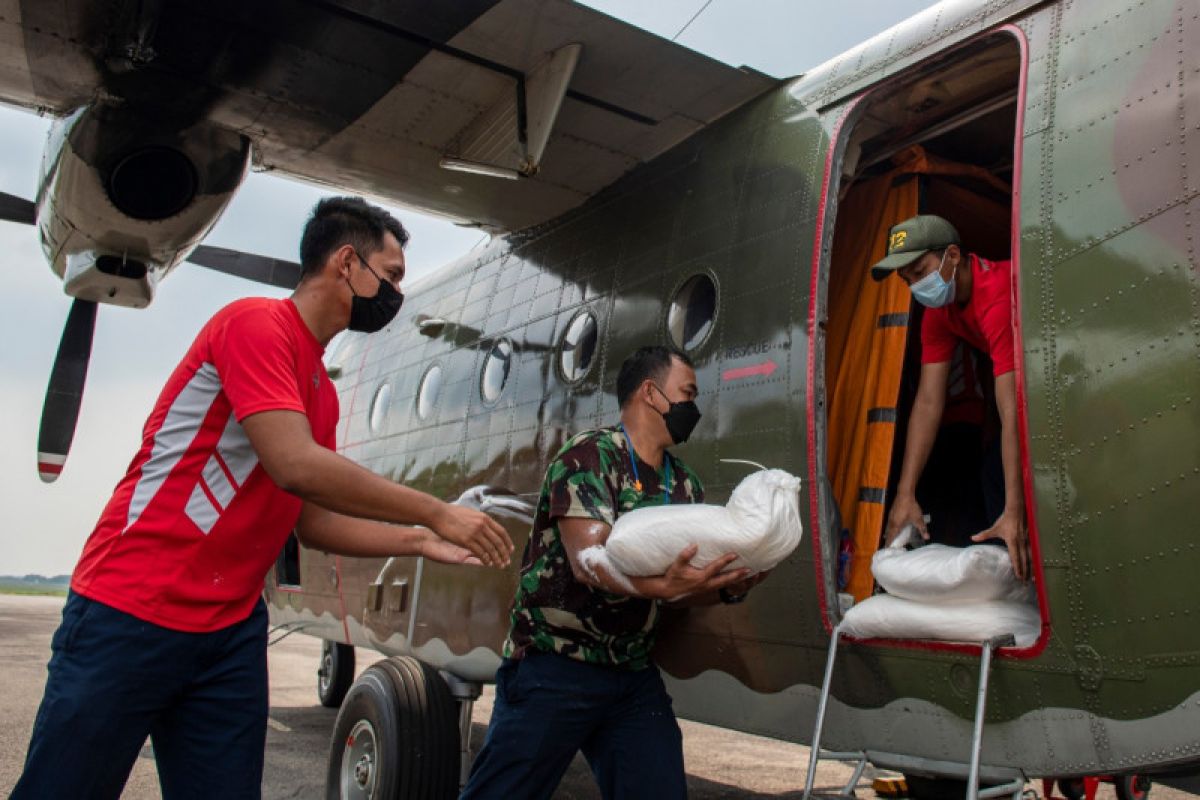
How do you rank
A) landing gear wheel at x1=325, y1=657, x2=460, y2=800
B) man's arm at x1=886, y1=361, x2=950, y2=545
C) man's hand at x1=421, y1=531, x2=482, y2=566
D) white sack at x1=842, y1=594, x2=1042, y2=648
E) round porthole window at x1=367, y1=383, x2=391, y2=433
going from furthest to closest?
round porthole window at x1=367, y1=383, x2=391, y2=433 < landing gear wheel at x1=325, y1=657, x2=460, y2=800 < man's arm at x1=886, y1=361, x2=950, y2=545 < white sack at x1=842, y1=594, x2=1042, y2=648 < man's hand at x1=421, y1=531, x2=482, y2=566

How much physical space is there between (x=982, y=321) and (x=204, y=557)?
2846 millimetres

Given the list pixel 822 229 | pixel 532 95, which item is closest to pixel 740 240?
pixel 822 229

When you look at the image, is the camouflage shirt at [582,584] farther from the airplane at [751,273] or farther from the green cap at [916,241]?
the green cap at [916,241]

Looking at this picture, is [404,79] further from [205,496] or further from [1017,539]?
[1017,539]

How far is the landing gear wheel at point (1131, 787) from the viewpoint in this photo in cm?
485

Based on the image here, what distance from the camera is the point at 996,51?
3.96 m

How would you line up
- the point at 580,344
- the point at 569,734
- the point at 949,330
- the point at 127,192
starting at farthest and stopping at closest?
the point at 127,192, the point at 580,344, the point at 949,330, the point at 569,734

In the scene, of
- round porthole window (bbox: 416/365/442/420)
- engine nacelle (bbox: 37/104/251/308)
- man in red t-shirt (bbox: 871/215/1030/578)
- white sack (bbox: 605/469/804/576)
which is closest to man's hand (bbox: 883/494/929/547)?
man in red t-shirt (bbox: 871/215/1030/578)

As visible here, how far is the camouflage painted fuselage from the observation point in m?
2.84

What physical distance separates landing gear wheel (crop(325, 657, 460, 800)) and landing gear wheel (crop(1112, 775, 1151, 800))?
3327mm

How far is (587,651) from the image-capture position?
3.42m

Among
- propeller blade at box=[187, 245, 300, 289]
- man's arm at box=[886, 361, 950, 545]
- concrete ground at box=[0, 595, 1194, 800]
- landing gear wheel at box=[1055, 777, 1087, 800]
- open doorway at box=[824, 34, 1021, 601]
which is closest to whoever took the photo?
man's arm at box=[886, 361, 950, 545]

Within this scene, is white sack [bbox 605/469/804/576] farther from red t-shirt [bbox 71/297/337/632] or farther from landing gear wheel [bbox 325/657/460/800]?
landing gear wheel [bbox 325/657/460/800]

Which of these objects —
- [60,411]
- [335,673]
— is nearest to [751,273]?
[60,411]
